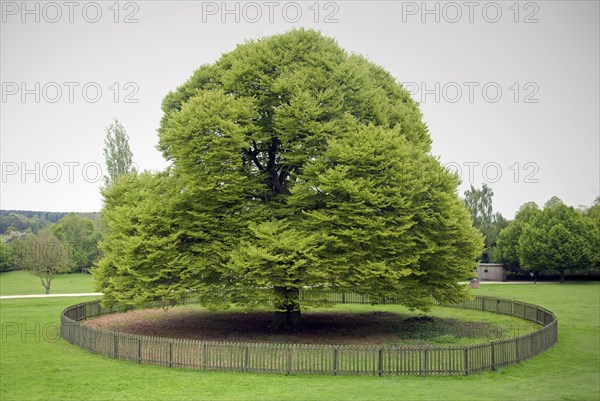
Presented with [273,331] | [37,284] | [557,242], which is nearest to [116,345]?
[273,331]

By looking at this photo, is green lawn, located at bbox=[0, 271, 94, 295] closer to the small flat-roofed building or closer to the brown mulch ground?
the brown mulch ground

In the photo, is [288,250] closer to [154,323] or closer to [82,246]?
[154,323]

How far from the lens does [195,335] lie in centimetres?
3853

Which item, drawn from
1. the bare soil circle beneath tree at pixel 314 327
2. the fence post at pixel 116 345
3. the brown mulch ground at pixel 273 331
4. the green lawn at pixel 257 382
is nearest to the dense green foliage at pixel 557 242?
the bare soil circle beneath tree at pixel 314 327

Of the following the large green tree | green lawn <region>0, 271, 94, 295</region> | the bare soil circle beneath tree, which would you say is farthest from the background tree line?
green lawn <region>0, 271, 94, 295</region>

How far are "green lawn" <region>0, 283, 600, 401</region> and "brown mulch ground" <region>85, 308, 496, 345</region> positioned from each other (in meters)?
8.07

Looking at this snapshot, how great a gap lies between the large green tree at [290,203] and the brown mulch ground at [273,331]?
2.54 metres

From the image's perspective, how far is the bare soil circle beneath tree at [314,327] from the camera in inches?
1454

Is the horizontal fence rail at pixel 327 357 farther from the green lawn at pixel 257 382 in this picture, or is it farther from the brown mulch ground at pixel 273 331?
the brown mulch ground at pixel 273 331

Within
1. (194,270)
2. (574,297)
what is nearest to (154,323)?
(194,270)

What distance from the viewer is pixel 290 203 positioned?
119 ft

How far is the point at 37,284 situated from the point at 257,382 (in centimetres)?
7579

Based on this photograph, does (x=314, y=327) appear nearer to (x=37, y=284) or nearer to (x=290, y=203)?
(x=290, y=203)

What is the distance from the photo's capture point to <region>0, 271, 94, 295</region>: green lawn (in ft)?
261
